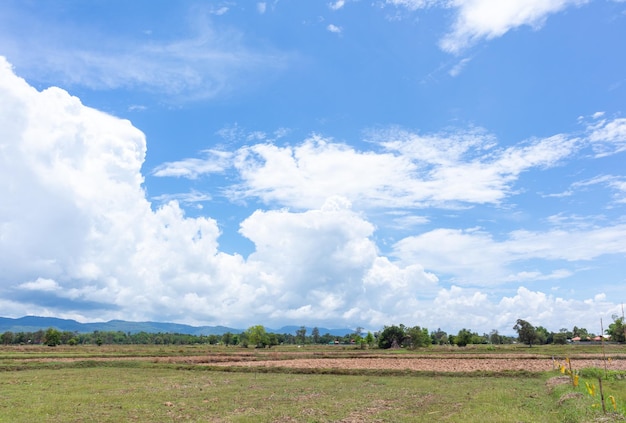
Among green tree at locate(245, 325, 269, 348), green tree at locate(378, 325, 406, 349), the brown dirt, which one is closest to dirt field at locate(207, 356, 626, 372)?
the brown dirt

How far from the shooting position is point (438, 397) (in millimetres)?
24672

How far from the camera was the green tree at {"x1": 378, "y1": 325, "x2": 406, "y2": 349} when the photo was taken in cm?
9950

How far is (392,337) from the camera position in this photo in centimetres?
10012

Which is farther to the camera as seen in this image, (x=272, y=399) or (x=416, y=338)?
(x=416, y=338)

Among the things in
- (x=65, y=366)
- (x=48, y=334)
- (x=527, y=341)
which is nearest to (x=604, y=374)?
(x=65, y=366)

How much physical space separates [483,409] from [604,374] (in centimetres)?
1607

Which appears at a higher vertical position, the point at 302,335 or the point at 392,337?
the point at 392,337

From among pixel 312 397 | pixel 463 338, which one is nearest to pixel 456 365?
pixel 312 397

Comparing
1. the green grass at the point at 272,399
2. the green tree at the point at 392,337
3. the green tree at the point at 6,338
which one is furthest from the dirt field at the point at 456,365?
the green tree at the point at 6,338

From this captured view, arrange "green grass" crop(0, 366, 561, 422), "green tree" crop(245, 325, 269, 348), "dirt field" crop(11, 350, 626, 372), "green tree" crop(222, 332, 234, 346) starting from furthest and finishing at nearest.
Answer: "green tree" crop(222, 332, 234, 346)
"green tree" crop(245, 325, 269, 348)
"dirt field" crop(11, 350, 626, 372)
"green grass" crop(0, 366, 561, 422)

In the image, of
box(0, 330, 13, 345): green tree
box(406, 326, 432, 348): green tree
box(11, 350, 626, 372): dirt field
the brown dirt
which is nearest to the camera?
the brown dirt

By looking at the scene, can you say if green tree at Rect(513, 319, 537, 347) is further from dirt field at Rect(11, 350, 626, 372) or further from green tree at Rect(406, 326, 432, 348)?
dirt field at Rect(11, 350, 626, 372)

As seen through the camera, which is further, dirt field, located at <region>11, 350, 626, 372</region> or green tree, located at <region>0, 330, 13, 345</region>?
green tree, located at <region>0, 330, 13, 345</region>

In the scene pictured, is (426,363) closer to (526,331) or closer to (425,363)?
(425,363)
